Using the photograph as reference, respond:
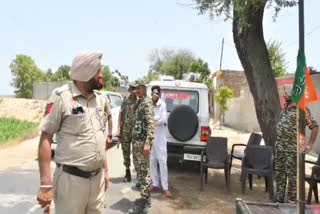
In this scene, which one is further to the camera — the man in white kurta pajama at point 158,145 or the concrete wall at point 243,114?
the concrete wall at point 243,114

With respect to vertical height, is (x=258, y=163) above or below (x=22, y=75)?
below

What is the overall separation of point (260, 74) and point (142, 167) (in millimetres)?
3672

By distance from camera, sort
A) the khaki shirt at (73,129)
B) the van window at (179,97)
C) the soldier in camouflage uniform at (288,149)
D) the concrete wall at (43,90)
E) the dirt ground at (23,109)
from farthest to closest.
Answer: the concrete wall at (43,90) → the dirt ground at (23,109) → the van window at (179,97) → the soldier in camouflage uniform at (288,149) → the khaki shirt at (73,129)

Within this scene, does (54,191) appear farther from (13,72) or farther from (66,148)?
(13,72)

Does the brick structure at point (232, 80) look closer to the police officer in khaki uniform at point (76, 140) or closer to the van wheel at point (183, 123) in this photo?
the van wheel at point (183, 123)

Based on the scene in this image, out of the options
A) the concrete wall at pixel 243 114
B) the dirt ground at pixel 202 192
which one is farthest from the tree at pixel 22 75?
the dirt ground at pixel 202 192

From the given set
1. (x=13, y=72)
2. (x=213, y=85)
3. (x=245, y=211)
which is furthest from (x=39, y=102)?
(x=245, y=211)

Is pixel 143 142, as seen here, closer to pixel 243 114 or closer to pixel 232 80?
pixel 243 114

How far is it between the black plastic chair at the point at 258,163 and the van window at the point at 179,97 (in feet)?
6.92

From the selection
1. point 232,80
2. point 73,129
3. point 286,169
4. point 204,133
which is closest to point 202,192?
point 204,133

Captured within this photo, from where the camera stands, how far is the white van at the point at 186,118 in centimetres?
730

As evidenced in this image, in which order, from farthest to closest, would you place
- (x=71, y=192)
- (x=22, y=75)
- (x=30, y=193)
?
1. (x=22, y=75)
2. (x=30, y=193)
3. (x=71, y=192)

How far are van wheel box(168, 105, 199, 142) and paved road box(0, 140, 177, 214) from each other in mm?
1313

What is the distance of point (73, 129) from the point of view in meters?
2.74
